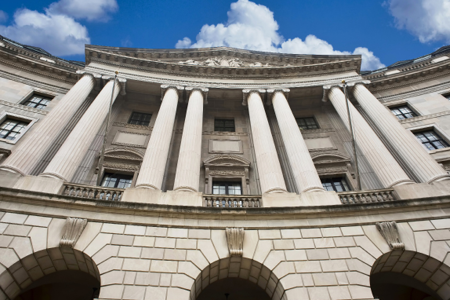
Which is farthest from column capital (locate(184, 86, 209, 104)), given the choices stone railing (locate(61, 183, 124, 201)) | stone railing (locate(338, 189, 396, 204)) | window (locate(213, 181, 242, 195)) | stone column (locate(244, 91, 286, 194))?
stone railing (locate(338, 189, 396, 204))

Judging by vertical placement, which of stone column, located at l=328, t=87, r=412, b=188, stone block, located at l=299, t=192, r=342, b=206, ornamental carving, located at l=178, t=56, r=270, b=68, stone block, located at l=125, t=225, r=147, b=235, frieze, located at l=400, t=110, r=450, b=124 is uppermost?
ornamental carving, located at l=178, t=56, r=270, b=68

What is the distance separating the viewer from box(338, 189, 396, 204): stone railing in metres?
12.3

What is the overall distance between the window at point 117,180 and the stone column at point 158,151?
2776 millimetres

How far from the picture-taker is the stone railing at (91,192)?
11562mm

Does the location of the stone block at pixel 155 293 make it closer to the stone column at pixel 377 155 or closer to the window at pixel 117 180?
the window at pixel 117 180

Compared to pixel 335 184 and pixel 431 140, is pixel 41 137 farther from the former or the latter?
pixel 431 140

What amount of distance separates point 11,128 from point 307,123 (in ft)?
67.5

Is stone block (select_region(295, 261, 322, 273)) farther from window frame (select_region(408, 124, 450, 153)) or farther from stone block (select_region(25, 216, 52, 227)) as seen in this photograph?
window frame (select_region(408, 124, 450, 153))

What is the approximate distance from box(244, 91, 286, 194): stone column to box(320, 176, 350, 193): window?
4047 millimetres

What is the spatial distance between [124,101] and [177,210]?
47.1ft

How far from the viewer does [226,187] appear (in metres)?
16.4

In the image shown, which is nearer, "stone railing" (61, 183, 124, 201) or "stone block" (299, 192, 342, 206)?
"stone railing" (61, 183, 124, 201)

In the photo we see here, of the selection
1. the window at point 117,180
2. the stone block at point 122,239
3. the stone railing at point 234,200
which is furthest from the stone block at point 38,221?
the stone railing at point 234,200

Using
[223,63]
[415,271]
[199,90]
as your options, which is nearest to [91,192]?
[199,90]
